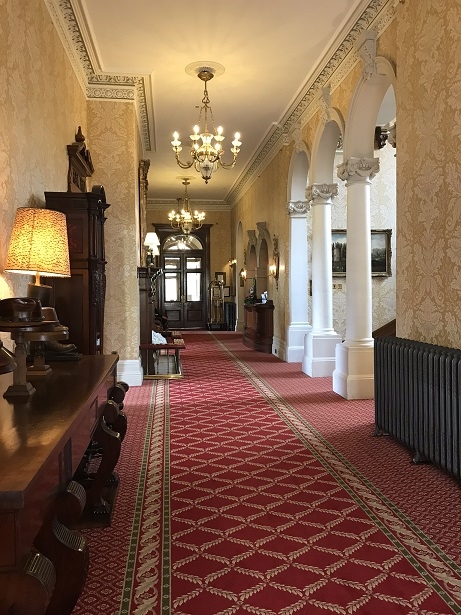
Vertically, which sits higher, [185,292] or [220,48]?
[220,48]

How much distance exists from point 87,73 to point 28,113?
3698 millimetres

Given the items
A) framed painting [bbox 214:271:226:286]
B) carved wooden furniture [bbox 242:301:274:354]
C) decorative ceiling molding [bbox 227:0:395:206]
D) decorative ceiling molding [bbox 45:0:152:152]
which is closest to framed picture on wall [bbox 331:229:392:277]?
carved wooden furniture [bbox 242:301:274:354]

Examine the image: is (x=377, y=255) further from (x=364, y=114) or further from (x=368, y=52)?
(x=368, y=52)

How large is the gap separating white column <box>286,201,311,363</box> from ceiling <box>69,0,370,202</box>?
200cm

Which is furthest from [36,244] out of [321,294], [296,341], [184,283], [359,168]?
[184,283]

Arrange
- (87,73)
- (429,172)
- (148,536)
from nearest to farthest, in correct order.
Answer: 1. (148,536)
2. (429,172)
3. (87,73)

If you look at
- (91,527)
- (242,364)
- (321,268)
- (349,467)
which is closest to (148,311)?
(242,364)

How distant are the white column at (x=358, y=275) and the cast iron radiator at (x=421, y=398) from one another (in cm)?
172

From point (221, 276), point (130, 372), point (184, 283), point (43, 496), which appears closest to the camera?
point (43, 496)

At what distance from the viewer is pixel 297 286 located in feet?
36.8

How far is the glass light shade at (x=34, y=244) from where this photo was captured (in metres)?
3.85

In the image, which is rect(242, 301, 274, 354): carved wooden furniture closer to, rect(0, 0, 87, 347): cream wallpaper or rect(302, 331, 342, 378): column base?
rect(302, 331, 342, 378): column base

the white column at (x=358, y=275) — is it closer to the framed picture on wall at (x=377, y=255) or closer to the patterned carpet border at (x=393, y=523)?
the patterned carpet border at (x=393, y=523)

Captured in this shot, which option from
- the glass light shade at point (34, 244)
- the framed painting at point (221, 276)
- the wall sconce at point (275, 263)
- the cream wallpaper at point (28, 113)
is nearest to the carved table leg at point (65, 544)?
the glass light shade at point (34, 244)
